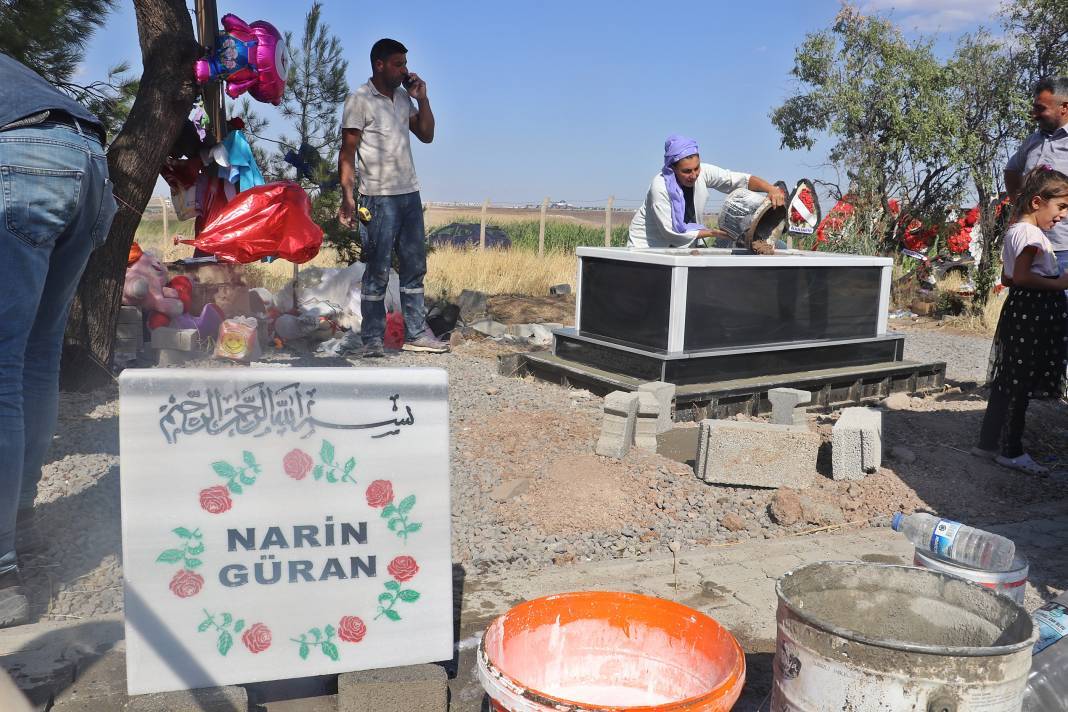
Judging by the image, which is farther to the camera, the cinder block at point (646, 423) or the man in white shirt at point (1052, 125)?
the man in white shirt at point (1052, 125)

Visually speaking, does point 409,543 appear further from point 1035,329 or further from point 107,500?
point 1035,329

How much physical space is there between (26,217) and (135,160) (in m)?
3.19

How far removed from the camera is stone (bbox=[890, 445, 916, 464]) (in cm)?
546

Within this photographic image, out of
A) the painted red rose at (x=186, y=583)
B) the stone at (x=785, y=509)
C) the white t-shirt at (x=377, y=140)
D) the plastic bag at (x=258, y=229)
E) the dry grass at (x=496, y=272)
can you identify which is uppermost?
the white t-shirt at (x=377, y=140)

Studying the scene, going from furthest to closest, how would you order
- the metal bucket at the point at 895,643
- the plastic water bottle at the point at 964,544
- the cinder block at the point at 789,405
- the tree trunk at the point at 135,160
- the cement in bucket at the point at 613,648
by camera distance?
the tree trunk at the point at 135,160 → the cinder block at the point at 789,405 → the plastic water bottle at the point at 964,544 → the cement in bucket at the point at 613,648 → the metal bucket at the point at 895,643

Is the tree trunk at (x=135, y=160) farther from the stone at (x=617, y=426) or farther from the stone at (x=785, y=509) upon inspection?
the stone at (x=785, y=509)

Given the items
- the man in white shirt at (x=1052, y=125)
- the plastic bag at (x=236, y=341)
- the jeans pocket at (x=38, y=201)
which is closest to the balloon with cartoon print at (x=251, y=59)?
the plastic bag at (x=236, y=341)

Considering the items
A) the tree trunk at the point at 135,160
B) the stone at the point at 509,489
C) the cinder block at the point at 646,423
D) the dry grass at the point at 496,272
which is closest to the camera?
the stone at the point at 509,489

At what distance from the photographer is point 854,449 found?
5027 millimetres

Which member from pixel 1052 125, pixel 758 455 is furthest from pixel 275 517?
pixel 1052 125

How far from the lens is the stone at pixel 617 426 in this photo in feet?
16.6

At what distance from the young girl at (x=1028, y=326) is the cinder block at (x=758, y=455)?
1330 mm

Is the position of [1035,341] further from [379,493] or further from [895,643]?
[379,493]

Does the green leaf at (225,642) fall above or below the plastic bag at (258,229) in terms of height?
below
